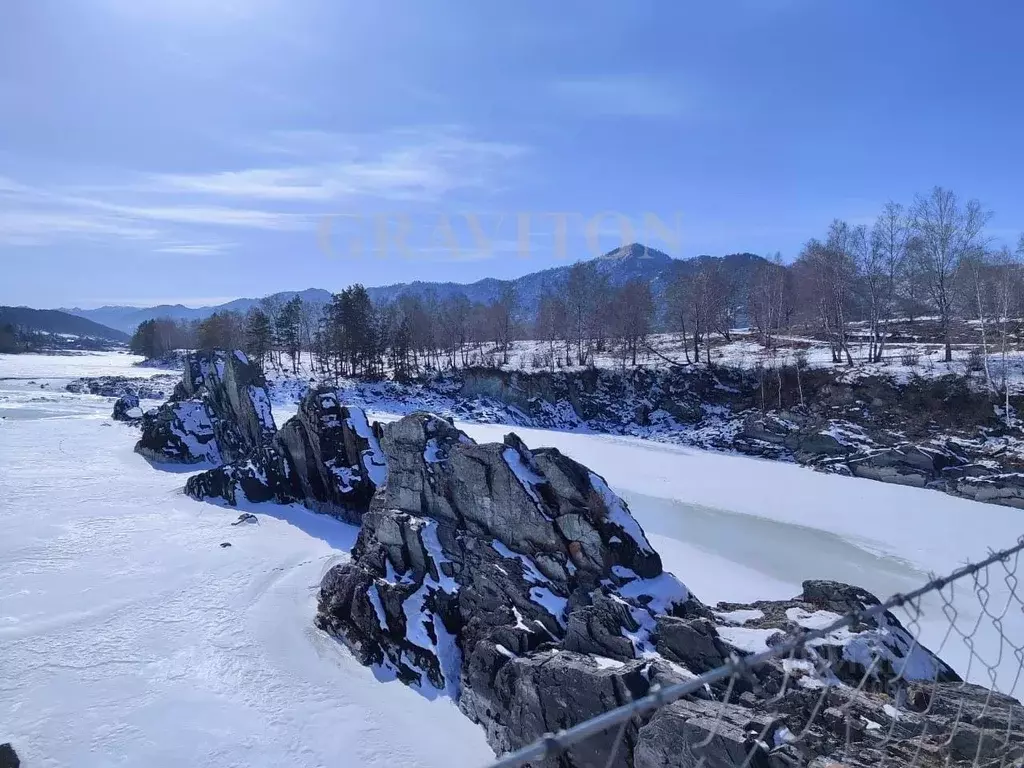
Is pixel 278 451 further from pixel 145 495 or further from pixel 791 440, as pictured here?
pixel 791 440

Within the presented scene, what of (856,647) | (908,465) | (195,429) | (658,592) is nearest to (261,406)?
(195,429)

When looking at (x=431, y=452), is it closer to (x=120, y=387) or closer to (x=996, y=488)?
(x=996, y=488)

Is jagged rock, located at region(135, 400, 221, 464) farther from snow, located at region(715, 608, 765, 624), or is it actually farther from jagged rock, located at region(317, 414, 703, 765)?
snow, located at region(715, 608, 765, 624)

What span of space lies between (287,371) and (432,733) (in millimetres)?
74146

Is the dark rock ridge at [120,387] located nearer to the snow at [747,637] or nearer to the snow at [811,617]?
the snow at [747,637]

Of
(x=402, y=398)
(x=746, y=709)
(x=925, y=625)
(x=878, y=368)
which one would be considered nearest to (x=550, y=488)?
(x=746, y=709)

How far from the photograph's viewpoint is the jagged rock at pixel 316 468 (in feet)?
91.6

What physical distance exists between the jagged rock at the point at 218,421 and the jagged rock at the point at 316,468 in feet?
25.1

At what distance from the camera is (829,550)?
2095 cm

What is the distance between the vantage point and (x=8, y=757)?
1180cm

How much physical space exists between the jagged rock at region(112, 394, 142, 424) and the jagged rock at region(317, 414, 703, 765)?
155 ft

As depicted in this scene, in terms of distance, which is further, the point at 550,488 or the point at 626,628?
the point at 550,488

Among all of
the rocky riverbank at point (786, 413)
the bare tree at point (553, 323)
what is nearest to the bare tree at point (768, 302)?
the rocky riverbank at point (786, 413)

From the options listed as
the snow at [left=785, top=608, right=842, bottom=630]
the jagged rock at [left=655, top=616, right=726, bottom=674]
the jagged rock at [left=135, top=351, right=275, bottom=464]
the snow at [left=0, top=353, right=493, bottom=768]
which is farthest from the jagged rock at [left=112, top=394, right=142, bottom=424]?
the snow at [left=785, top=608, right=842, bottom=630]
